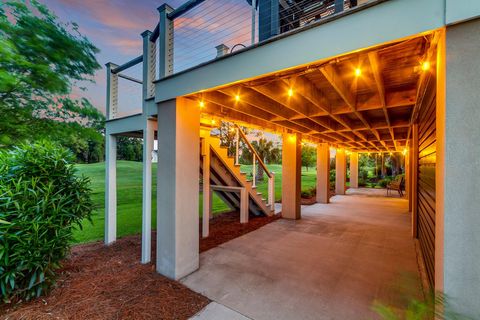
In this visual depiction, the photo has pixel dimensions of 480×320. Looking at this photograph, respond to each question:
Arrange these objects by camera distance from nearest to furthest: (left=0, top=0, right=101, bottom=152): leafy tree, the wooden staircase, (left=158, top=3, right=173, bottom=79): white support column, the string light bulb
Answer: the string light bulb < (left=158, top=3, right=173, bottom=79): white support column < (left=0, top=0, right=101, bottom=152): leafy tree < the wooden staircase

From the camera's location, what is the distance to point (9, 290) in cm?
250

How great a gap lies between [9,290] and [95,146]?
98.0ft

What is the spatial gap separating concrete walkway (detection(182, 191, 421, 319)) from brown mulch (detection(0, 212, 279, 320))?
384 mm

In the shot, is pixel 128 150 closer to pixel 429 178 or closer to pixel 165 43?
pixel 165 43

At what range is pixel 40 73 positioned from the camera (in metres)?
5.07

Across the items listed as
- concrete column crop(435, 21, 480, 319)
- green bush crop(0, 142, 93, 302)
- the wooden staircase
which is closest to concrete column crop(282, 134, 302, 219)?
the wooden staircase

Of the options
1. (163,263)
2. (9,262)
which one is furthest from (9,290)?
(163,263)

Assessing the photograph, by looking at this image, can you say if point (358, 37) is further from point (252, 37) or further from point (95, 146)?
point (95, 146)

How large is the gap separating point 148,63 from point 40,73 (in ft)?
10.5

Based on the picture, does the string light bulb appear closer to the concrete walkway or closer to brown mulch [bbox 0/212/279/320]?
the concrete walkway

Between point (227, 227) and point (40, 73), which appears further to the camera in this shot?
point (227, 227)

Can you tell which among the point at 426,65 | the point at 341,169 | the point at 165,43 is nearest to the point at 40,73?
the point at 165,43

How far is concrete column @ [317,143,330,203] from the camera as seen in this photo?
989 cm

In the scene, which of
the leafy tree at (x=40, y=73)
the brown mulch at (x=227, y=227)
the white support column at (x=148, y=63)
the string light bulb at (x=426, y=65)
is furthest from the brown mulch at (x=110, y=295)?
the string light bulb at (x=426, y=65)
